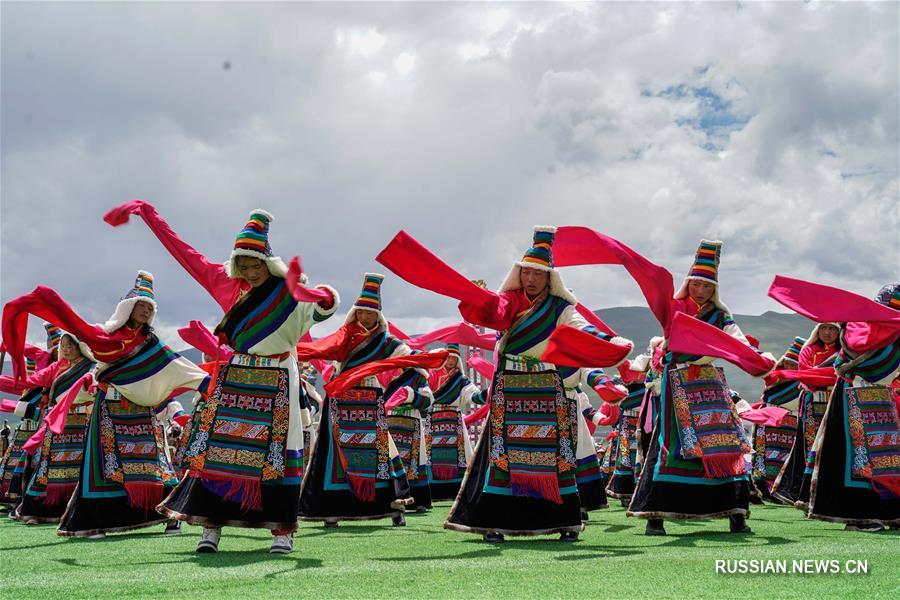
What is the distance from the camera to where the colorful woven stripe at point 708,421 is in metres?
6.43

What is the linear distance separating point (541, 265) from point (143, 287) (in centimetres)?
301

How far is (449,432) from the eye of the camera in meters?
12.1

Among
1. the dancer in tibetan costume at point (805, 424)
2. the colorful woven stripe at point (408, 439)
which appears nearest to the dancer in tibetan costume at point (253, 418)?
the colorful woven stripe at point (408, 439)

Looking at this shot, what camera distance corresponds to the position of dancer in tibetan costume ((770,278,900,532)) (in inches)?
274

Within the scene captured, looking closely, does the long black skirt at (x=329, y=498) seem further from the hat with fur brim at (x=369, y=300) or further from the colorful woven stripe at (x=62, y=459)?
the colorful woven stripe at (x=62, y=459)

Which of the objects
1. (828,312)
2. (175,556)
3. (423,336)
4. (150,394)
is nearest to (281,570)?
(175,556)

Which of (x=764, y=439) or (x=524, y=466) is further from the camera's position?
(x=764, y=439)

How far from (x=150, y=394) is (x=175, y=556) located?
192cm

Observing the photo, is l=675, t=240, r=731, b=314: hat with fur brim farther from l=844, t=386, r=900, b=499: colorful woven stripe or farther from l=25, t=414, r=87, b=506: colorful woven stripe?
l=25, t=414, r=87, b=506: colorful woven stripe

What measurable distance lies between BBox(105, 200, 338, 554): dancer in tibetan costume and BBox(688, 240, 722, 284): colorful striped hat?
2.64 metres

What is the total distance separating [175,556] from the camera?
17.9ft

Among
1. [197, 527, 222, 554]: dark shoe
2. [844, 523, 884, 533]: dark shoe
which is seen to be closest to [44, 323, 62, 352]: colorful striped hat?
[197, 527, 222, 554]: dark shoe

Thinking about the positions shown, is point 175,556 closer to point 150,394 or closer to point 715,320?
point 150,394

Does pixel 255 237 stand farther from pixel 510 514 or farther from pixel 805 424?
pixel 805 424
